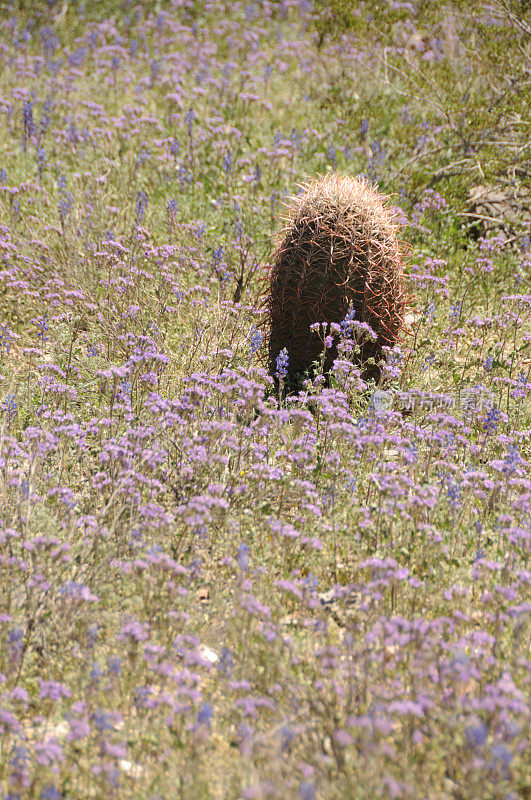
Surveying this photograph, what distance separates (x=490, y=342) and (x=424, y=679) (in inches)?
184

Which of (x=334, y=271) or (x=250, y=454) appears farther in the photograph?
(x=334, y=271)

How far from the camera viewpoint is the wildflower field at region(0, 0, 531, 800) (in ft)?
8.27

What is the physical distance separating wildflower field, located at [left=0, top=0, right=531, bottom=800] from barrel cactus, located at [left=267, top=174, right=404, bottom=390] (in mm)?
317

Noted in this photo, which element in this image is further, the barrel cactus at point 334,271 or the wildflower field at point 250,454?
the barrel cactus at point 334,271

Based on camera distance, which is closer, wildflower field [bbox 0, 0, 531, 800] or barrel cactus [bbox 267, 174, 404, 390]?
wildflower field [bbox 0, 0, 531, 800]

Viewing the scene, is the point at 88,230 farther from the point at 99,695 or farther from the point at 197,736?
the point at 197,736

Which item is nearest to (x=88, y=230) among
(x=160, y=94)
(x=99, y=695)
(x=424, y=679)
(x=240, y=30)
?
(x=160, y=94)

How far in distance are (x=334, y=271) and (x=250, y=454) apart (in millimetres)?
1590

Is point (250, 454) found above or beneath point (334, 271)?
beneath

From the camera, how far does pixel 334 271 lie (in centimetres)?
527

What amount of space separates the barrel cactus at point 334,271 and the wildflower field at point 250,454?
1.04ft

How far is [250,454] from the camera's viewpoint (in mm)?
4500

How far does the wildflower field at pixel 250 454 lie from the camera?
8.27 ft

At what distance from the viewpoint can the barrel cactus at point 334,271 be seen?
17.2 ft
